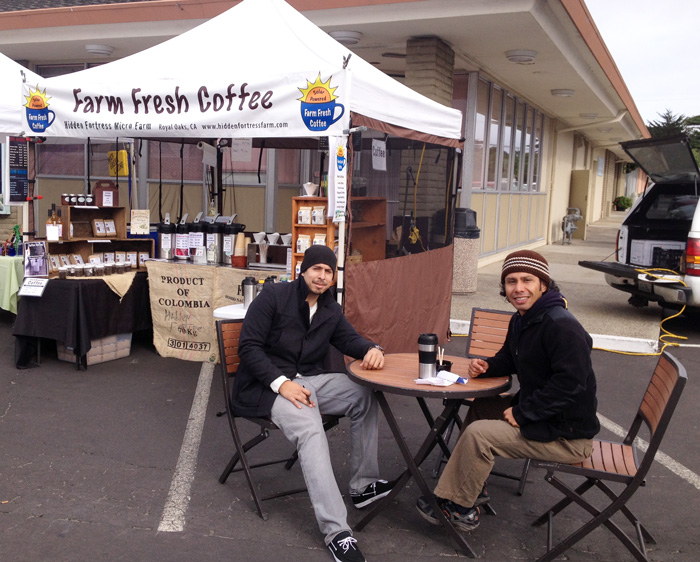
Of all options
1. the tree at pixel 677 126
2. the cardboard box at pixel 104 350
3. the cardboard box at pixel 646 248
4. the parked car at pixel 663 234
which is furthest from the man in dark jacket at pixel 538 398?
the tree at pixel 677 126

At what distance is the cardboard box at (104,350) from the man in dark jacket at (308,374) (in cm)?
306

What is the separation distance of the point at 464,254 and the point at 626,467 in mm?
6823

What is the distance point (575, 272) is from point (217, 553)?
11469 mm

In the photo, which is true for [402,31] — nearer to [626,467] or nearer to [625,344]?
[625,344]

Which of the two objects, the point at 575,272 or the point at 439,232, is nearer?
the point at 439,232

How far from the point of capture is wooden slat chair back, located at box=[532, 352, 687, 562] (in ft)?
9.78

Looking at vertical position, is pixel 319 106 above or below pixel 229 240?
above

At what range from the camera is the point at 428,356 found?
347 cm

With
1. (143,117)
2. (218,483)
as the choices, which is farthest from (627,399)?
(143,117)

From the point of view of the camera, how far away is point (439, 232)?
7656mm

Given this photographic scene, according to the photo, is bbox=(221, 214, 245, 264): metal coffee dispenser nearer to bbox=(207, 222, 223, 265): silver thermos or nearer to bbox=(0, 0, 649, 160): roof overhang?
bbox=(207, 222, 223, 265): silver thermos

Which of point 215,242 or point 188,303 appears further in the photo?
point 215,242

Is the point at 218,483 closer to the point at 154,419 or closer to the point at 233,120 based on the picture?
the point at 154,419

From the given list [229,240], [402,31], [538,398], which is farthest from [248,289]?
[402,31]
